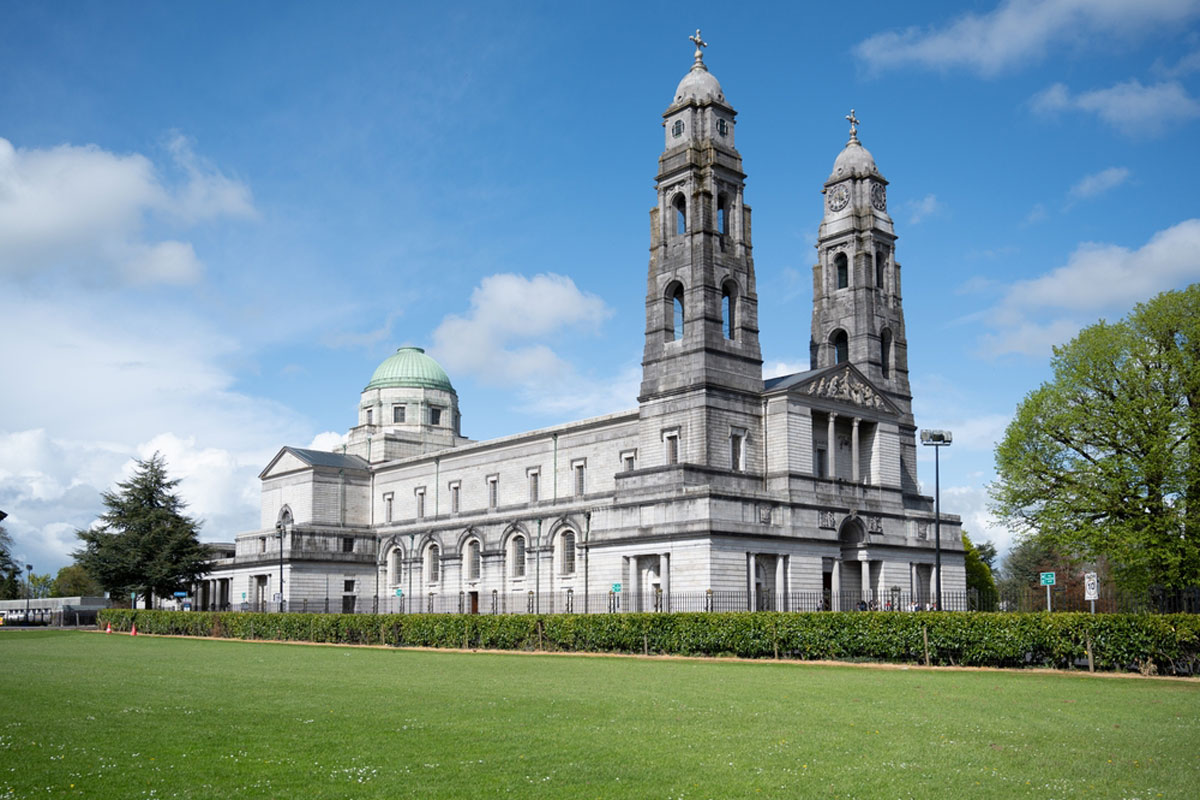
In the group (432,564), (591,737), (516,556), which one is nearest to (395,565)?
(432,564)

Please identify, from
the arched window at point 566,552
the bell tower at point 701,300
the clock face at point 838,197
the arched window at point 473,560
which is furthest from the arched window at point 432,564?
the clock face at point 838,197

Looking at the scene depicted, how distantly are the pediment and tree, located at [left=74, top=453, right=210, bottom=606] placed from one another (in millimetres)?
48896

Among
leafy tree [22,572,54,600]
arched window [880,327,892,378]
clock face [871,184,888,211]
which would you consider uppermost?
clock face [871,184,888,211]

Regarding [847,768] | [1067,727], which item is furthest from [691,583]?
[847,768]

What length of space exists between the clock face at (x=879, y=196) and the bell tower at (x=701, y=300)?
1264 centimetres

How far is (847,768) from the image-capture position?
12.8m

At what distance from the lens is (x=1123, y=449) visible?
137 ft

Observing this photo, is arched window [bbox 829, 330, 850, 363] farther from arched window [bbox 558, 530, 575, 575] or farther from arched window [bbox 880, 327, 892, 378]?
arched window [bbox 558, 530, 575, 575]

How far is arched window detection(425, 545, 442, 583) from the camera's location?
78.1 m

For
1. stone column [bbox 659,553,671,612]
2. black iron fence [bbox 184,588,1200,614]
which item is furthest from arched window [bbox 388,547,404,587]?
stone column [bbox 659,553,671,612]

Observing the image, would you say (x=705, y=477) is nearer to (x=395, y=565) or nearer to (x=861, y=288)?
(x=861, y=288)

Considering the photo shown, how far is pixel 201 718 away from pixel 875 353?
184ft

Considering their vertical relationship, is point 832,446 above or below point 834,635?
above

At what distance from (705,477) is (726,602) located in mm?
6967
